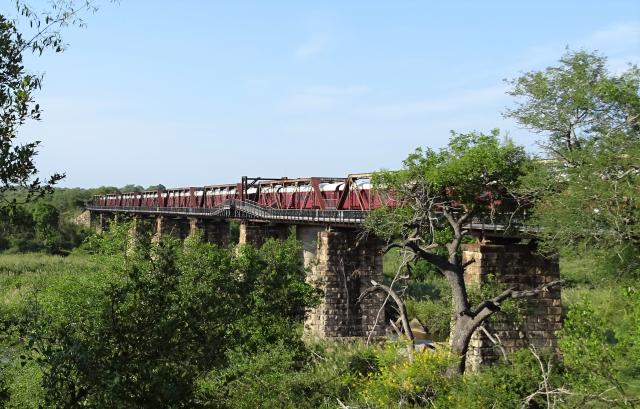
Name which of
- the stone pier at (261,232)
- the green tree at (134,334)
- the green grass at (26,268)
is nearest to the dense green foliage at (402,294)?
the green tree at (134,334)

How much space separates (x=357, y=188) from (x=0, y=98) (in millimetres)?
19277

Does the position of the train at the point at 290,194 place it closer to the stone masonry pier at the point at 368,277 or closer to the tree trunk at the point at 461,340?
the stone masonry pier at the point at 368,277

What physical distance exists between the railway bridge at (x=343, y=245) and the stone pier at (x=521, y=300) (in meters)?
0.03

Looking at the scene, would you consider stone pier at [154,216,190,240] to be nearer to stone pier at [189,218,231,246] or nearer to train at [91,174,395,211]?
train at [91,174,395,211]

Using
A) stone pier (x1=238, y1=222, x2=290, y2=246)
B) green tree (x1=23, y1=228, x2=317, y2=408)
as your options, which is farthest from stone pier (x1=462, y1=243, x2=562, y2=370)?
stone pier (x1=238, y1=222, x2=290, y2=246)

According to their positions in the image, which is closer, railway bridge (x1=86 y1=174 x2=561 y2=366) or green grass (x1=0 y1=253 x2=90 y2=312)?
railway bridge (x1=86 y1=174 x2=561 y2=366)

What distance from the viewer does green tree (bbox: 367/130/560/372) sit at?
1933cm

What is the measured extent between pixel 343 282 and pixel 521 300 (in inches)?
422

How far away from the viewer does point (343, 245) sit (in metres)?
31.2

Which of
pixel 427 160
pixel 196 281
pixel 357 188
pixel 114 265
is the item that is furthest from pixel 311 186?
pixel 114 265

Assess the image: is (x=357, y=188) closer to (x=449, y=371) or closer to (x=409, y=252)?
(x=409, y=252)

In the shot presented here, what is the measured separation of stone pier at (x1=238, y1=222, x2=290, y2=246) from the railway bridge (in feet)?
0.19

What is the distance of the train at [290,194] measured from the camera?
27328 millimetres

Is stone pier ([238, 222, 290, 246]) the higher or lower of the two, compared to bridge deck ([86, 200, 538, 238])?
lower
